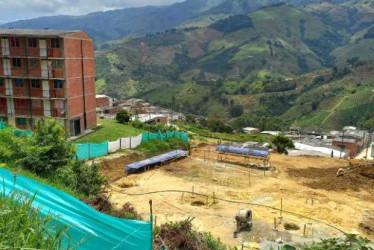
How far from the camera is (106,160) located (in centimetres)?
2602

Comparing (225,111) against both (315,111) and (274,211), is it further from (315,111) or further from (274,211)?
(274,211)

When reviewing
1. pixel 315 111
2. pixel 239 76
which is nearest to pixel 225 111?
pixel 315 111

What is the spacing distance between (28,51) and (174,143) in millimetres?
15117

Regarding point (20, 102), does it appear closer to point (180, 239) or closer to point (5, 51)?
point (5, 51)

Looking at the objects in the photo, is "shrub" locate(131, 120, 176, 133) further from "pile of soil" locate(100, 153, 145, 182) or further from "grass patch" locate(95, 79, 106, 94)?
"grass patch" locate(95, 79, 106, 94)

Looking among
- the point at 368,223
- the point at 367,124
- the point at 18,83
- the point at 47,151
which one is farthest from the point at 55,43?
the point at 367,124

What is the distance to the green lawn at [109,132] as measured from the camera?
3058cm

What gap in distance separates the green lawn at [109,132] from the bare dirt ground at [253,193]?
457 centimetres

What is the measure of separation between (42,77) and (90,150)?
947cm

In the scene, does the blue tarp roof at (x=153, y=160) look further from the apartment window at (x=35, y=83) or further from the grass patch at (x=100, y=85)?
the grass patch at (x=100, y=85)

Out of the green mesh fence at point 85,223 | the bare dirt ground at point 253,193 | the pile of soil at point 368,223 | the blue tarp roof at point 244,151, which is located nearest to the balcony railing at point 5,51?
the bare dirt ground at point 253,193

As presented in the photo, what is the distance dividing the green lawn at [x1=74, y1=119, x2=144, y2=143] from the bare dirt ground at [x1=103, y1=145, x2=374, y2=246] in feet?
15.0

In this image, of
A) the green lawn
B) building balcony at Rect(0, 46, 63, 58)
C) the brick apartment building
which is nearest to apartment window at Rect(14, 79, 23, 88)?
the brick apartment building

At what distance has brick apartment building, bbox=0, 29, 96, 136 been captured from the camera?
3025 centimetres
